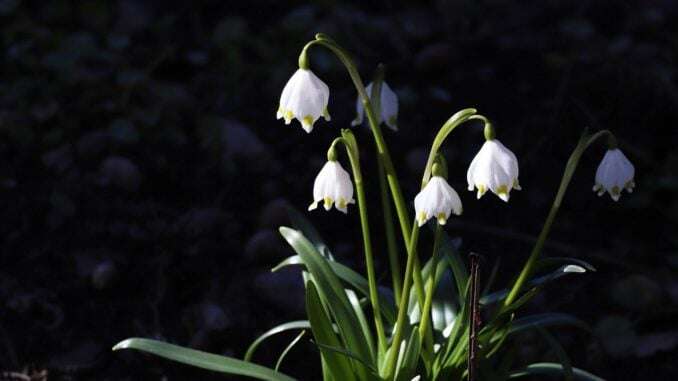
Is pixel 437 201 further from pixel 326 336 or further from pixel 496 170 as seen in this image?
pixel 326 336

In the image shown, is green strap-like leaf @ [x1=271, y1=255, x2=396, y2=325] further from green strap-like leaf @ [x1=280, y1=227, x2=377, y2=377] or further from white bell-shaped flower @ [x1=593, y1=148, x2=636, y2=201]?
white bell-shaped flower @ [x1=593, y1=148, x2=636, y2=201]

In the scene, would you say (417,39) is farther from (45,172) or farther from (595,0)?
(45,172)

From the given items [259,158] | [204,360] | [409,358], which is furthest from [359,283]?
[259,158]

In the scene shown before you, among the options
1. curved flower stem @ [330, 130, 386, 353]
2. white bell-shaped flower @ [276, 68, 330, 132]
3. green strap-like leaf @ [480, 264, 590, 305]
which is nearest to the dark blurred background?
green strap-like leaf @ [480, 264, 590, 305]

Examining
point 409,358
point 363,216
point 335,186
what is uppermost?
point 335,186

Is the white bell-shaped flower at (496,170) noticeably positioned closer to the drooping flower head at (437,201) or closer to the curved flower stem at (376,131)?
the drooping flower head at (437,201)

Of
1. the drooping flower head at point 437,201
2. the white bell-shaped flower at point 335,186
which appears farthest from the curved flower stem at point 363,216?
the drooping flower head at point 437,201
